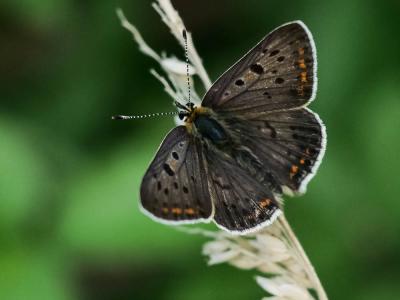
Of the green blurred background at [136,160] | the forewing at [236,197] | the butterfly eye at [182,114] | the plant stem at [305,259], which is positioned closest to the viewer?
Answer: the plant stem at [305,259]

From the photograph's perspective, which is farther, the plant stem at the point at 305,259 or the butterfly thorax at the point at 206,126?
the butterfly thorax at the point at 206,126

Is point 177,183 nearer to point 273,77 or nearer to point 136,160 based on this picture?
point 273,77

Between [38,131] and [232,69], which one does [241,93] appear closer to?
[232,69]

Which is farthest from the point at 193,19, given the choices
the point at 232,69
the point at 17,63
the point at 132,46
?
the point at 232,69

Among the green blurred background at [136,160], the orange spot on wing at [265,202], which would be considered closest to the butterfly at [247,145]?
the orange spot on wing at [265,202]

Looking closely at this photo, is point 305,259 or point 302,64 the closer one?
point 305,259

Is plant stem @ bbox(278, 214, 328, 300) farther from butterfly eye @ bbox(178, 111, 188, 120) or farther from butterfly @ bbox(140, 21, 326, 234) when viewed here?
butterfly eye @ bbox(178, 111, 188, 120)

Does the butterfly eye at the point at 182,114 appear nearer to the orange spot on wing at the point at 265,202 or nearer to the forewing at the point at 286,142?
the forewing at the point at 286,142

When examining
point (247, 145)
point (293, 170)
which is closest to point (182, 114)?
point (247, 145)
